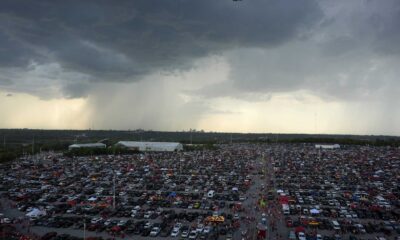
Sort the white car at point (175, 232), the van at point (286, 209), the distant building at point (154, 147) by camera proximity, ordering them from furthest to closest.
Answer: the distant building at point (154, 147), the van at point (286, 209), the white car at point (175, 232)

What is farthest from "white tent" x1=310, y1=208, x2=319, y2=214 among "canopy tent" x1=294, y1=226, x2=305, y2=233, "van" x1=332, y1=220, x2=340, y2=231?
"canopy tent" x1=294, y1=226, x2=305, y2=233

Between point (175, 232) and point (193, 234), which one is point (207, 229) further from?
point (175, 232)

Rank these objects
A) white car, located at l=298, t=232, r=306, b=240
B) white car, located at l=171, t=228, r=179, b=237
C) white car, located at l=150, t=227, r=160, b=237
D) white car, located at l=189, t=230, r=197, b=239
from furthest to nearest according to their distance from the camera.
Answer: white car, located at l=150, t=227, r=160, b=237 → white car, located at l=171, t=228, r=179, b=237 → white car, located at l=189, t=230, r=197, b=239 → white car, located at l=298, t=232, r=306, b=240

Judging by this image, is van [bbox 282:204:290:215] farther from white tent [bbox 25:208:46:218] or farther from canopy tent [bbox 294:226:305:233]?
white tent [bbox 25:208:46:218]

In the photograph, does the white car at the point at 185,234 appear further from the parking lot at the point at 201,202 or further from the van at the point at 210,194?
the van at the point at 210,194

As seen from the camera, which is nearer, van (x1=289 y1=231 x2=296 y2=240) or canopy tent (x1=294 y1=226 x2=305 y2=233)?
van (x1=289 y1=231 x2=296 y2=240)

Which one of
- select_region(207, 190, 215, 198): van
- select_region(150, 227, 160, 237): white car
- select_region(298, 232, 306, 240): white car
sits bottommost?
select_region(150, 227, 160, 237): white car

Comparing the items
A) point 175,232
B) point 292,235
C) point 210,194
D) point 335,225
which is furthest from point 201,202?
point 335,225

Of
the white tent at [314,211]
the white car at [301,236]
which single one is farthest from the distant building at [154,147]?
the white car at [301,236]
